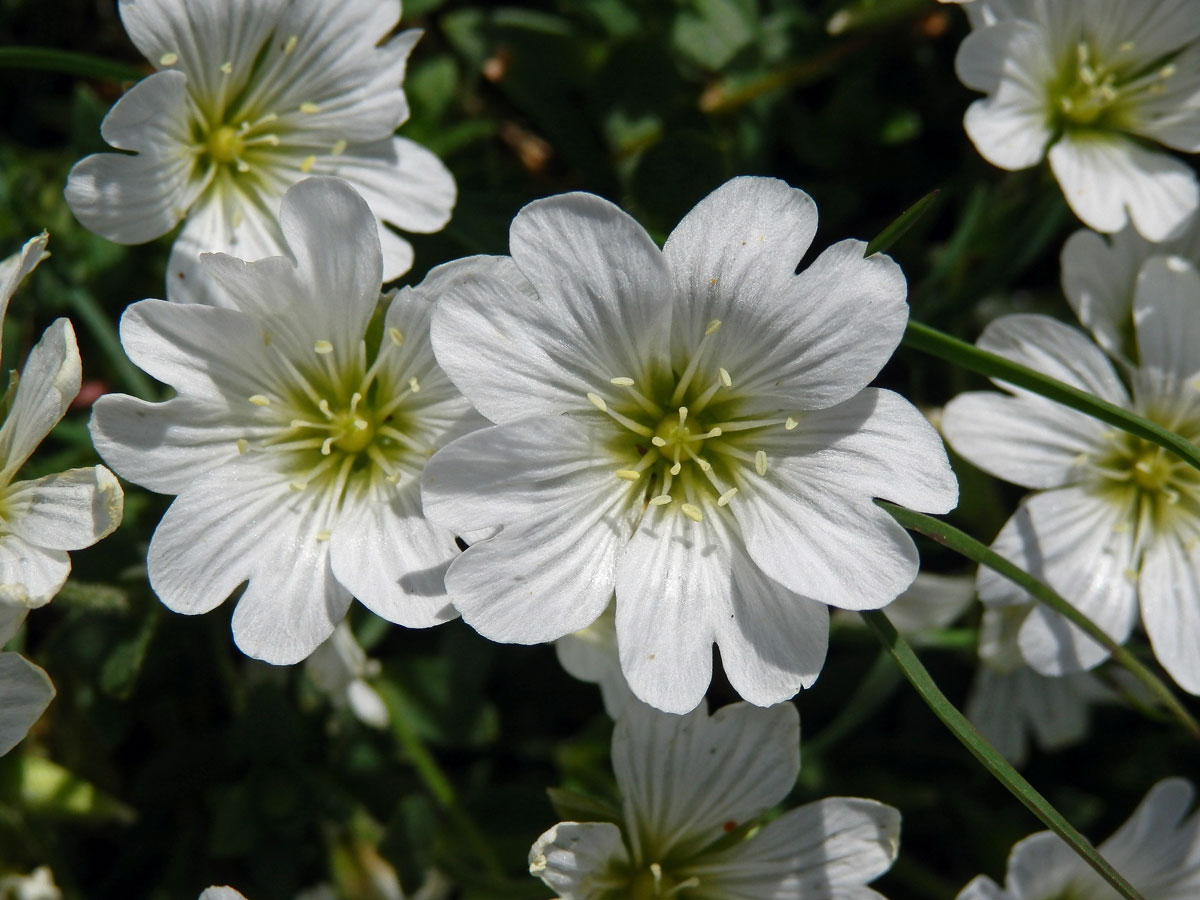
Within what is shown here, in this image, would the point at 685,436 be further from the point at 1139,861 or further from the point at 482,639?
the point at 1139,861

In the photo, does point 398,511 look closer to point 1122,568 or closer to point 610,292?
point 610,292

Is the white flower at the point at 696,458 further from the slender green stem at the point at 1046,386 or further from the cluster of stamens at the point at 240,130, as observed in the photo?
the cluster of stamens at the point at 240,130

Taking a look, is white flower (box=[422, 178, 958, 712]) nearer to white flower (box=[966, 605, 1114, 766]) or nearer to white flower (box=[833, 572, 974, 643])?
white flower (box=[833, 572, 974, 643])

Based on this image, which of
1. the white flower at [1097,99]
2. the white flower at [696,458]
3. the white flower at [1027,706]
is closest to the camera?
the white flower at [696,458]

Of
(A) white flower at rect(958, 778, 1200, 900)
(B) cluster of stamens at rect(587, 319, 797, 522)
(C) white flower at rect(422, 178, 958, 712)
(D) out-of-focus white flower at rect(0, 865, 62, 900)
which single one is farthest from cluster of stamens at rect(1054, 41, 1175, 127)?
(D) out-of-focus white flower at rect(0, 865, 62, 900)

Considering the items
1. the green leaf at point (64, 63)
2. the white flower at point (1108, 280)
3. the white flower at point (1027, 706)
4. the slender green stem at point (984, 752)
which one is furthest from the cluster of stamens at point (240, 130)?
the white flower at point (1027, 706)

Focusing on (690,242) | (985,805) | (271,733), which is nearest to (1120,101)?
(690,242)
